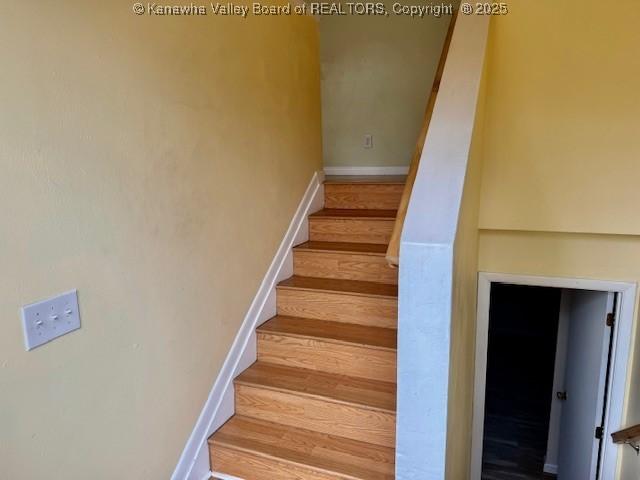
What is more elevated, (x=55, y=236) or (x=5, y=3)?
(x=5, y=3)

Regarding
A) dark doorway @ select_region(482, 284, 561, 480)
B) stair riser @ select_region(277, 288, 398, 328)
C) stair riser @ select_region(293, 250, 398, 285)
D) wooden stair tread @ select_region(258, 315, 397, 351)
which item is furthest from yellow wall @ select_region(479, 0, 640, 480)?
dark doorway @ select_region(482, 284, 561, 480)

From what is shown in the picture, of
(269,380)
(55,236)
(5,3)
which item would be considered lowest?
(269,380)

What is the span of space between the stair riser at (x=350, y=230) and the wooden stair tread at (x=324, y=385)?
90 cm

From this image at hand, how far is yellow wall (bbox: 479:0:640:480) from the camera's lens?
6.32 ft

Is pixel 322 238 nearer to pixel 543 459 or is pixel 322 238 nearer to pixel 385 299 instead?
pixel 385 299

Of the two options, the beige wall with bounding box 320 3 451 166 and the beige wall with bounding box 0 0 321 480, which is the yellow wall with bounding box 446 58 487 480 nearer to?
the beige wall with bounding box 0 0 321 480

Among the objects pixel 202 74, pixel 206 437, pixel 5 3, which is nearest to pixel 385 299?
pixel 206 437

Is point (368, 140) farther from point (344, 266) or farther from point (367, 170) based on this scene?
point (344, 266)

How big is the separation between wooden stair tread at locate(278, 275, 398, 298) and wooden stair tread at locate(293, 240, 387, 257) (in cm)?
17

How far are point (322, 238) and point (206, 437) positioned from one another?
135 cm

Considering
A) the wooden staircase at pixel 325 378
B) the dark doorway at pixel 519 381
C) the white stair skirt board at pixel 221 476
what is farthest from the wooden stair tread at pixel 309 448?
the dark doorway at pixel 519 381

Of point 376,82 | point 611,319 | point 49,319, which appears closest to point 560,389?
point 611,319

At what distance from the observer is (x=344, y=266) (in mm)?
2516

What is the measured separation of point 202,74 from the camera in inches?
69.8
